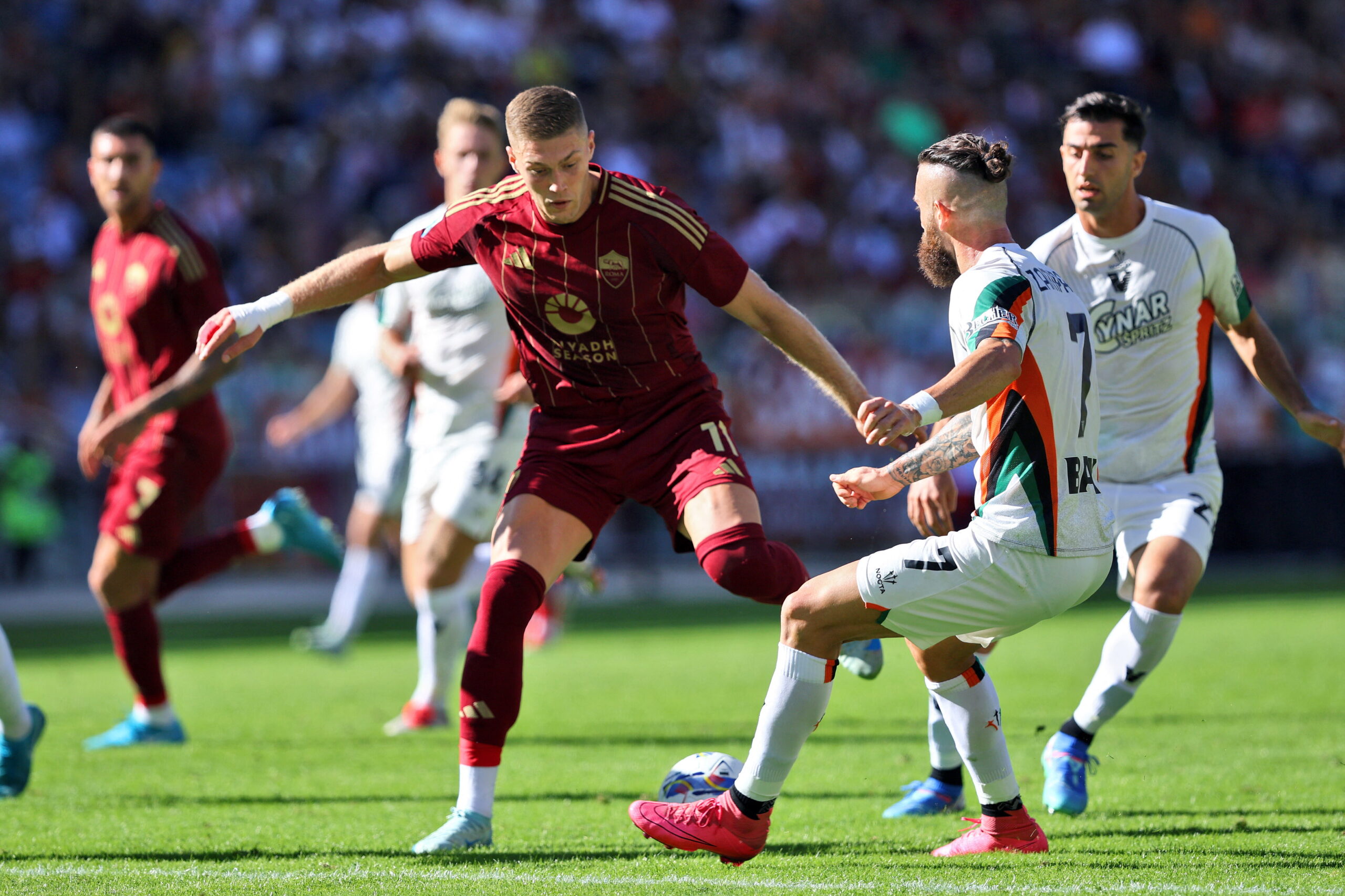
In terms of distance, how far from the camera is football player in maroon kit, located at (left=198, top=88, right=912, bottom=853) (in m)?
4.93

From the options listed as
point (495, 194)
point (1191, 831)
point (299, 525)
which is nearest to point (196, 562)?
point (299, 525)

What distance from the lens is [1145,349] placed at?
6.04 m

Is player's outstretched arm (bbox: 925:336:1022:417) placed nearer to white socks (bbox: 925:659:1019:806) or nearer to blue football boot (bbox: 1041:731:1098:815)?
white socks (bbox: 925:659:1019:806)

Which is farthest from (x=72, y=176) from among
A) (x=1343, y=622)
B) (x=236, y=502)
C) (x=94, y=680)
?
(x=1343, y=622)

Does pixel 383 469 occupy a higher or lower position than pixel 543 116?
lower

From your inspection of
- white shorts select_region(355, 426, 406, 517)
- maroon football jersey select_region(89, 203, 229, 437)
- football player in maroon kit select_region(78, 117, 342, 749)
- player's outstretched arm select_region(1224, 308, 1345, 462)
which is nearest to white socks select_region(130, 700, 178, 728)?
football player in maroon kit select_region(78, 117, 342, 749)

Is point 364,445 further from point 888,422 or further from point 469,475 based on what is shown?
point 888,422

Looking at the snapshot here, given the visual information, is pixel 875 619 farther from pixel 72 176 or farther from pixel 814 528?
pixel 72 176

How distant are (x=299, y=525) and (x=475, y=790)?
3802mm

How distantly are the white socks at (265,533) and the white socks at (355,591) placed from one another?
2419 mm

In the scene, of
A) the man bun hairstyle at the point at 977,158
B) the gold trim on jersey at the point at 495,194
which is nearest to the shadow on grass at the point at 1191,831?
the man bun hairstyle at the point at 977,158

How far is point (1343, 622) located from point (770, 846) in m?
9.06

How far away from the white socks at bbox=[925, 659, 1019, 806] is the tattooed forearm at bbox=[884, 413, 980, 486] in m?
0.72

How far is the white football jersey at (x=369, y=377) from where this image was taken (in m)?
12.0
